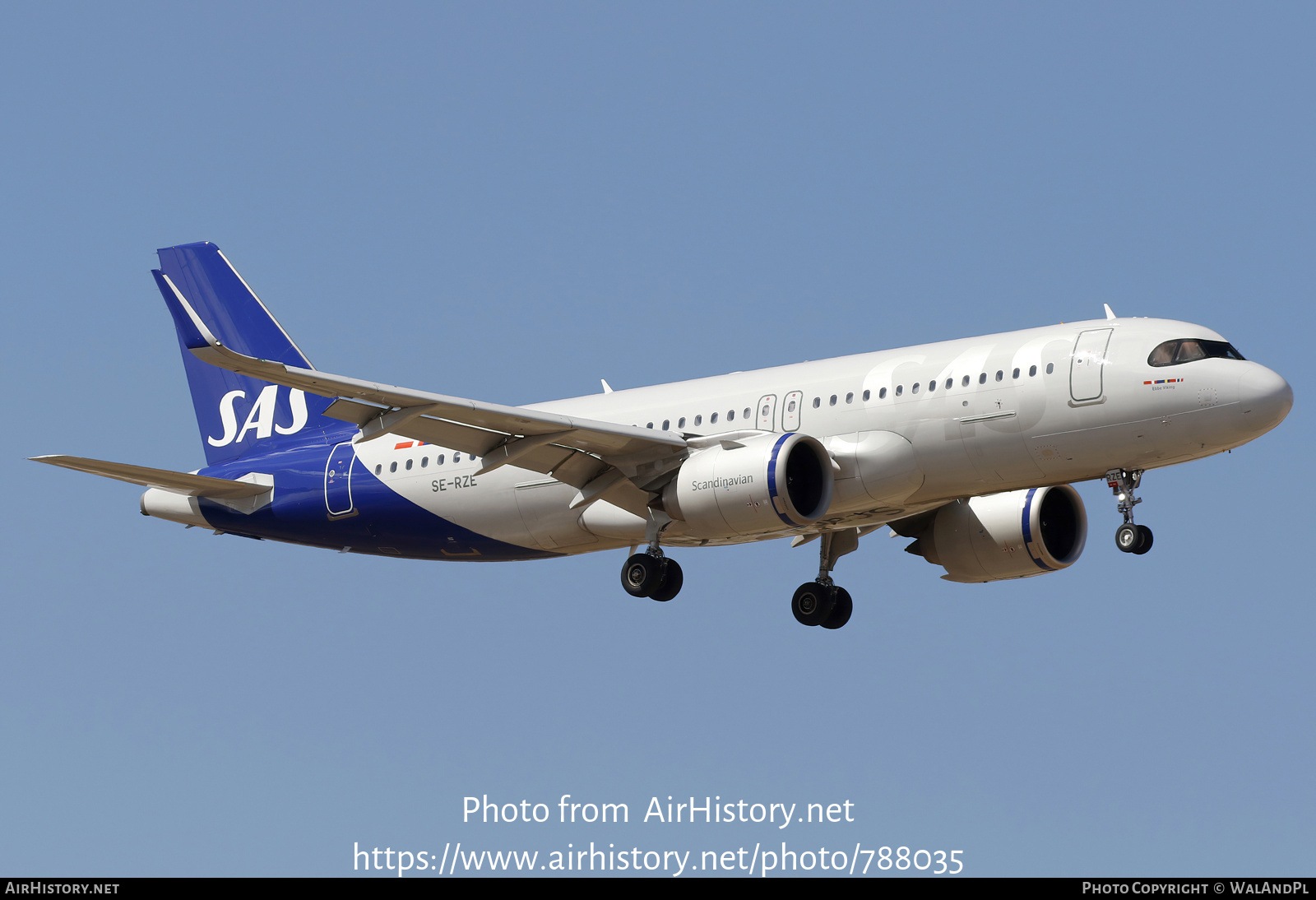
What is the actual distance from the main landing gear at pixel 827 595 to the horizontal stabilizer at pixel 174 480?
39.9ft

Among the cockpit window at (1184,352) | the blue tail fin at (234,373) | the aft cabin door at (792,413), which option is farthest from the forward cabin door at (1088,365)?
the blue tail fin at (234,373)

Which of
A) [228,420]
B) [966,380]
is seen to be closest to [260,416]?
[228,420]

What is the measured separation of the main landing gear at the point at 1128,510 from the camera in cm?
3312

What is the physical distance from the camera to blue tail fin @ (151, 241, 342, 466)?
42.5 m

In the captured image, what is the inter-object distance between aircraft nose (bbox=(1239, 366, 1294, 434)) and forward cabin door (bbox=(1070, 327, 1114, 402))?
2472 millimetres

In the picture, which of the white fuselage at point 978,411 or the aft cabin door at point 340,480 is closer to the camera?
the white fuselage at point 978,411

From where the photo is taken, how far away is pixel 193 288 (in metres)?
44.5

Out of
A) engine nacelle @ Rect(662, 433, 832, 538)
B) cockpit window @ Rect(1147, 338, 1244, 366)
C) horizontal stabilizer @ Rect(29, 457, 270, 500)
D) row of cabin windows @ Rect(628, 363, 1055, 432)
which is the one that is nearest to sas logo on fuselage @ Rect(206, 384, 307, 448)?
horizontal stabilizer @ Rect(29, 457, 270, 500)

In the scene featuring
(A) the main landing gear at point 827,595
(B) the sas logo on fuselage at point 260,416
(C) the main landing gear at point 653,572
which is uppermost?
(B) the sas logo on fuselage at point 260,416

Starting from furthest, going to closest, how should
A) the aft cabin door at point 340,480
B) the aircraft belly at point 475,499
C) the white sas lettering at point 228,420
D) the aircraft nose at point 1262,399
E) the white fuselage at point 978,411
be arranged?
the white sas lettering at point 228,420 → the aft cabin door at point 340,480 → the aircraft belly at point 475,499 → the white fuselage at point 978,411 → the aircraft nose at point 1262,399

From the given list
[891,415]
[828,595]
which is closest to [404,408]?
[891,415]

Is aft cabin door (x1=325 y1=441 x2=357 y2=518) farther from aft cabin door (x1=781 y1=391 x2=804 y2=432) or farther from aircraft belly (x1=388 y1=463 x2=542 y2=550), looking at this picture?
aft cabin door (x1=781 y1=391 x2=804 y2=432)

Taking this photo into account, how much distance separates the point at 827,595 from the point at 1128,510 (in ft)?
26.7

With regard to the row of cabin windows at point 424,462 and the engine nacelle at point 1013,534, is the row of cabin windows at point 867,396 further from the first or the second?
the engine nacelle at point 1013,534
